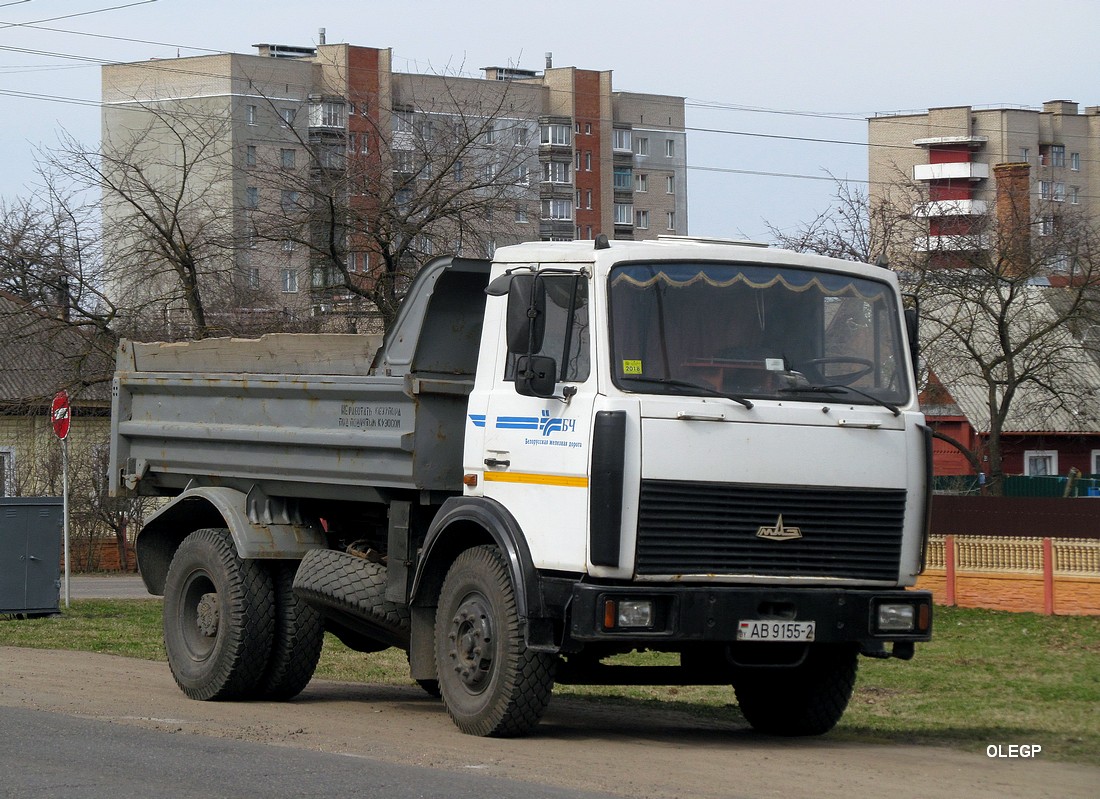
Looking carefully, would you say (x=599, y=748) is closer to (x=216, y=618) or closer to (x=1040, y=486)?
(x=216, y=618)

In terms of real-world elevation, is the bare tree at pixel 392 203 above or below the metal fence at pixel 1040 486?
above

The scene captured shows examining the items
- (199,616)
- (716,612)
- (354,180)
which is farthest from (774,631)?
(354,180)

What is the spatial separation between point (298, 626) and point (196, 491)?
124 centimetres

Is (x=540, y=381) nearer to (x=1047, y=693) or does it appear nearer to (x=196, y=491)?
(x=196, y=491)

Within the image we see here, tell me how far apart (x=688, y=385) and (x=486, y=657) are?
188 centimetres

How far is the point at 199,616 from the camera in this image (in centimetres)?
1108

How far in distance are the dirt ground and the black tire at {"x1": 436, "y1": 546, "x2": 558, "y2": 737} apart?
0.52 ft

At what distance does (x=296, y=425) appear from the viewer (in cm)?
1016

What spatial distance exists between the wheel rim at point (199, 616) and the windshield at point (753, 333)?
13.6 feet

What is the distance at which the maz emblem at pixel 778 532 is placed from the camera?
8.22 metres

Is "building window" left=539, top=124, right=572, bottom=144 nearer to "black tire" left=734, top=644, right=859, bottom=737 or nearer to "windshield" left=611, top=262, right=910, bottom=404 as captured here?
"black tire" left=734, top=644, right=859, bottom=737

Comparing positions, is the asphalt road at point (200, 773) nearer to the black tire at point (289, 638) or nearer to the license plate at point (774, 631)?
the license plate at point (774, 631)

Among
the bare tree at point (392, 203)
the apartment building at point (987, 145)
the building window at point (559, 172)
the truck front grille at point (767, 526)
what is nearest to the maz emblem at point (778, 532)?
the truck front grille at point (767, 526)

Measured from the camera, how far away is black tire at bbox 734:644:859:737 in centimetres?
952
